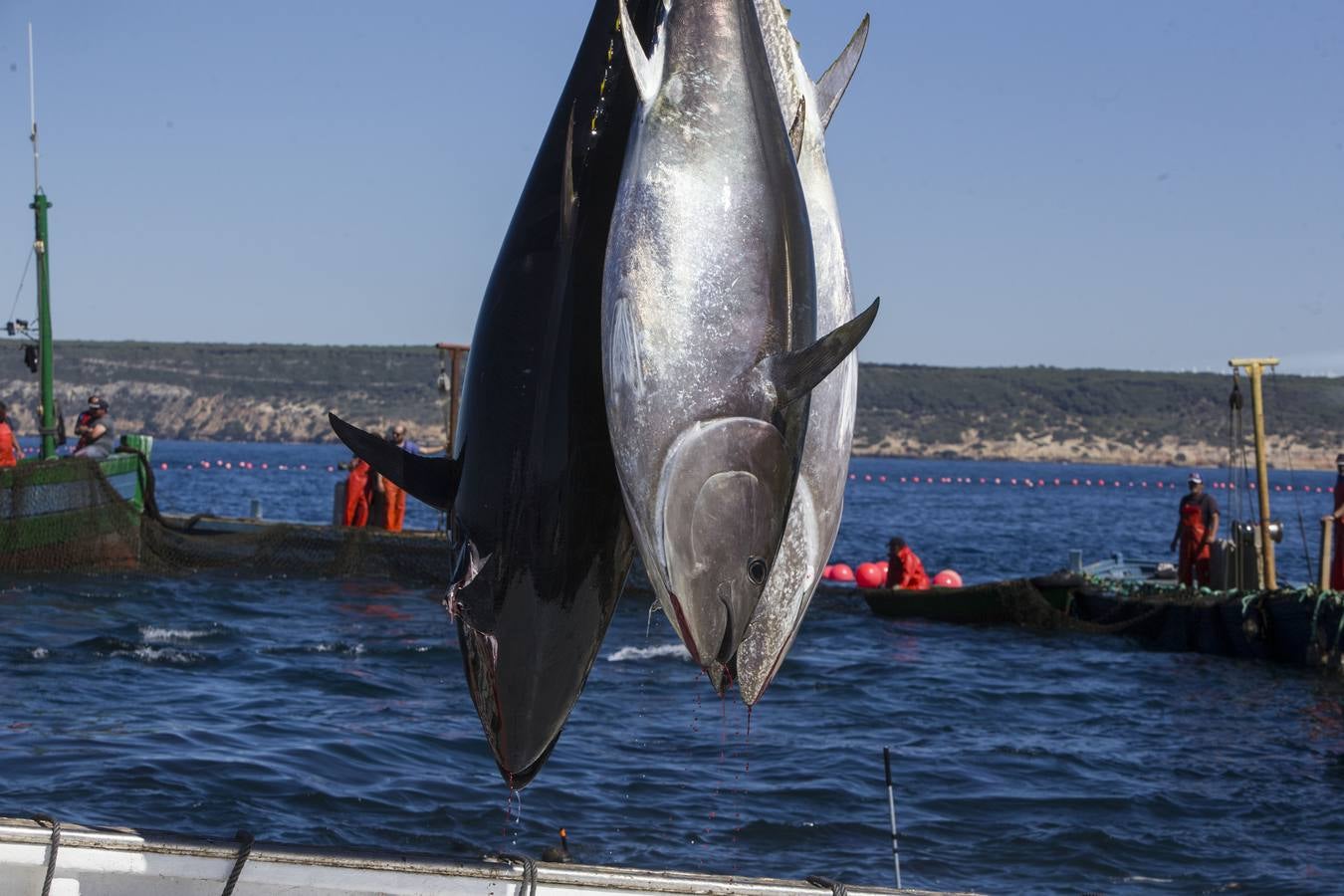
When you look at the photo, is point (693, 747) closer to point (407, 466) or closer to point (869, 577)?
point (407, 466)

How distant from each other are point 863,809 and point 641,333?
9.89 metres

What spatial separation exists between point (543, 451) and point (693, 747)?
11380 millimetres

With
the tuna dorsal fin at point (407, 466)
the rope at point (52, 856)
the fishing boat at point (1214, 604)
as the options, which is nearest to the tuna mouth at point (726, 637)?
the tuna dorsal fin at point (407, 466)

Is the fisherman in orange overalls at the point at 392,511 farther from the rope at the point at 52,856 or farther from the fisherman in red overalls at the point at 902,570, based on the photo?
the rope at the point at 52,856

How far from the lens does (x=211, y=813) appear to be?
10.5 m

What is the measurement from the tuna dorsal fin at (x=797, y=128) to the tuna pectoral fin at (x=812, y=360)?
61 cm

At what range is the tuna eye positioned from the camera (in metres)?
2.76

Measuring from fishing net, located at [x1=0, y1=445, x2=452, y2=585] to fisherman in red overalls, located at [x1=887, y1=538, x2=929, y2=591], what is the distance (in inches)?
304

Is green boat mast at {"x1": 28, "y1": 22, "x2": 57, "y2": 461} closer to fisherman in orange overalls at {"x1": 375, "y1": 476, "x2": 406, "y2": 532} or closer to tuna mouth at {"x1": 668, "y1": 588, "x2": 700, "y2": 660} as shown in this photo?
fisherman in orange overalls at {"x1": 375, "y1": 476, "x2": 406, "y2": 532}

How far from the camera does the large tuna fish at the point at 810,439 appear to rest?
311cm

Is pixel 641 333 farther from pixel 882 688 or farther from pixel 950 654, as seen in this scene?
pixel 950 654

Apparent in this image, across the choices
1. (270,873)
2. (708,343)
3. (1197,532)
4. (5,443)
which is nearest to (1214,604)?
(1197,532)

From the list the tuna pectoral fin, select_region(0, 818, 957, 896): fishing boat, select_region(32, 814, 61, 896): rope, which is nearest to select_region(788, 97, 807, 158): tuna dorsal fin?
the tuna pectoral fin

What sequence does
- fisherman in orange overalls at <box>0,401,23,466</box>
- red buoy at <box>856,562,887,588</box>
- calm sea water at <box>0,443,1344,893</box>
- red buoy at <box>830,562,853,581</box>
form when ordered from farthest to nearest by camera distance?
red buoy at <box>830,562,853,581</box>, red buoy at <box>856,562,887,588</box>, fisherman in orange overalls at <box>0,401,23,466</box>, calm sea water at <box>0,443,1344,893</box>
